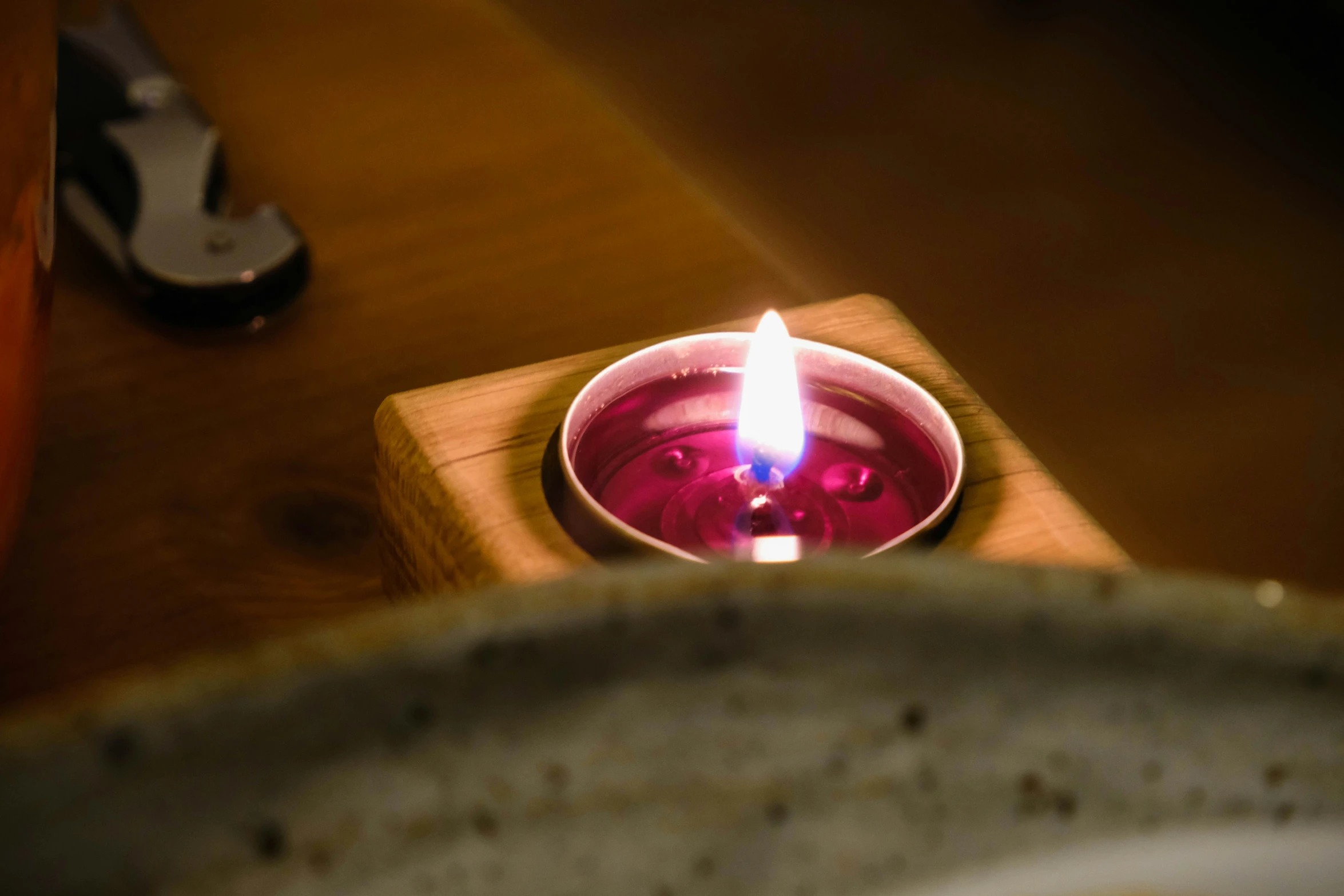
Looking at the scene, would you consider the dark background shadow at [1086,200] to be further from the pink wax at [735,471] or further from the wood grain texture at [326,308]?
the pink wax at [735,471]

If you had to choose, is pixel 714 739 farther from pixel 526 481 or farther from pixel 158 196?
pixel 158 196

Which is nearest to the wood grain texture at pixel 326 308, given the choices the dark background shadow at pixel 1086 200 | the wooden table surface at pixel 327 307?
the wooden table surface at pixel 327 307

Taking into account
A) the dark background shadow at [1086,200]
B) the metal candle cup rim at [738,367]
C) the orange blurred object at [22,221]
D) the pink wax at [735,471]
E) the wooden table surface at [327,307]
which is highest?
the orange blurred object at [22,221]

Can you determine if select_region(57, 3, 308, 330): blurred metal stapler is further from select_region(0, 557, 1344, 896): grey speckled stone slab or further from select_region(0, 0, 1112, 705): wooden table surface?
select_region(0, 557, 1344, 896): grey speckled stone slab

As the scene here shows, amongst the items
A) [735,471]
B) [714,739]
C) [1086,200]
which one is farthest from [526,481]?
[1086,200]

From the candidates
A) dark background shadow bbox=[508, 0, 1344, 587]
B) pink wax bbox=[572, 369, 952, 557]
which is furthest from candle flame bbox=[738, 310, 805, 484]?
dark background shadow bbox=[508, 0, 1344, 587]

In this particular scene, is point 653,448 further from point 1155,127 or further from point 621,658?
point 1155,127
